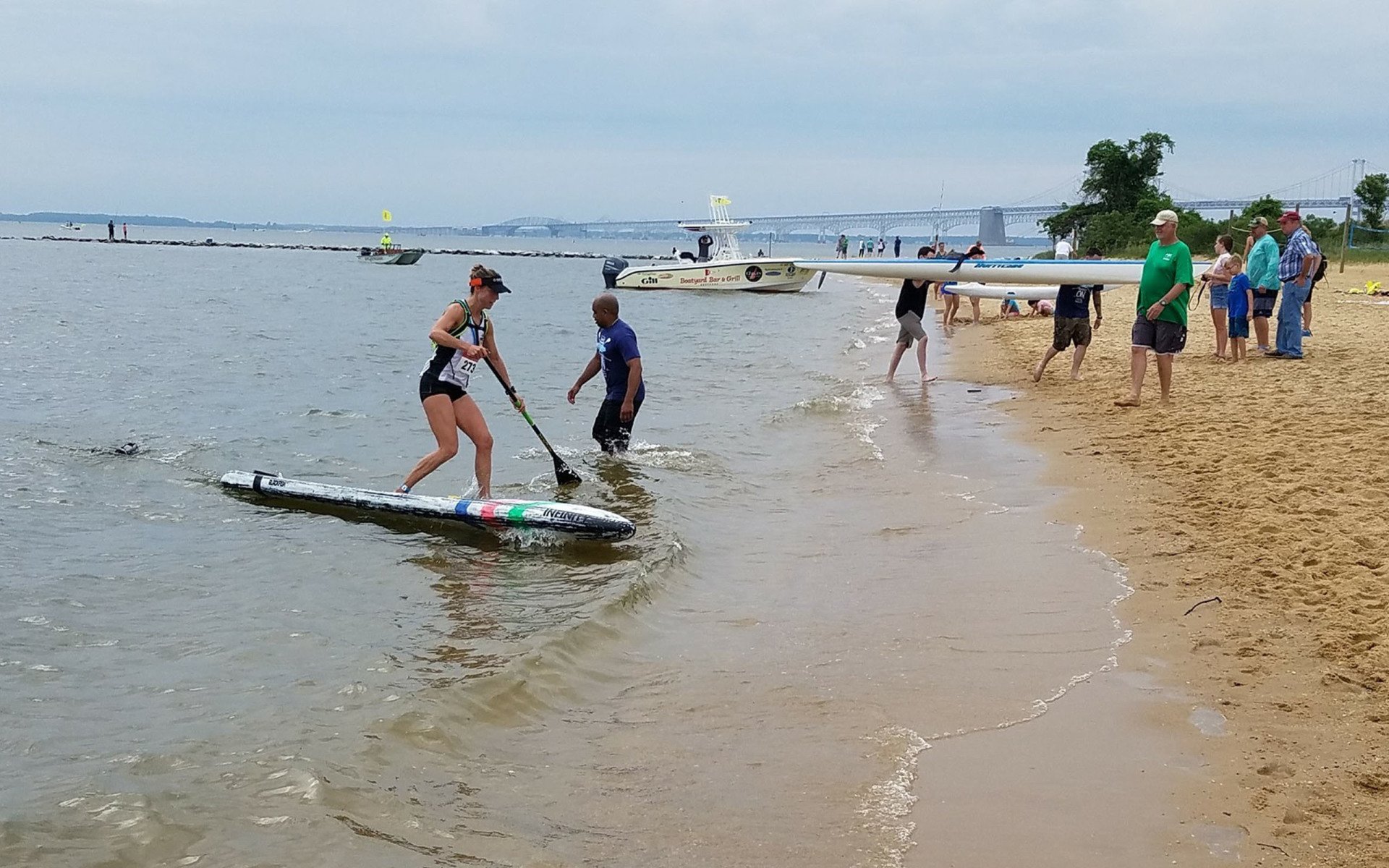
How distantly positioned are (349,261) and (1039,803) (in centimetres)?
8908

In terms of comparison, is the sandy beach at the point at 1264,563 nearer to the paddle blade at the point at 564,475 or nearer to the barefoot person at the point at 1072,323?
the barefoot person at the point at 1072,323

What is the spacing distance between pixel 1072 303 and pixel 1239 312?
1.98m


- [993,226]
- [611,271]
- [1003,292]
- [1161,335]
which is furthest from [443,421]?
[993,226]

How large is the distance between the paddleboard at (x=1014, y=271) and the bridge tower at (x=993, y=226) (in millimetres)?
91307

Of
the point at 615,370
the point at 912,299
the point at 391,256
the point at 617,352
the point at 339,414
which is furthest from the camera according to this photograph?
the point at 391,256

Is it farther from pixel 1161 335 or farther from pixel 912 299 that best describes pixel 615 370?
pixel 912 299

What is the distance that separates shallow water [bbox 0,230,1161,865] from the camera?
3.97 metres

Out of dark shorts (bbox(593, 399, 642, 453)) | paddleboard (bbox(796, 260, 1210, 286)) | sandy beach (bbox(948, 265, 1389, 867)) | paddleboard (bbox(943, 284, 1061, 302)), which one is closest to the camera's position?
sandy beach (bbox(948, 265, 1389, 867))

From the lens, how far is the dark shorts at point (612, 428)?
1023 cm

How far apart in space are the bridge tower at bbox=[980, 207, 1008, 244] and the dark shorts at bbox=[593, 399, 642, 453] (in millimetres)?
101660

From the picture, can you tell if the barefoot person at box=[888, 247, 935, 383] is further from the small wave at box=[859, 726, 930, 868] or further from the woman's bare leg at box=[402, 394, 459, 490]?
the small wave at box=[859, 726, 930, 868]

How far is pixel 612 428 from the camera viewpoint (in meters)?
10.4

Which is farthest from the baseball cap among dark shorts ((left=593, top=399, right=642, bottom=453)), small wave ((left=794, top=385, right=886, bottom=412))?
small wave ((left=794, top=385, right=886, bottom=412))

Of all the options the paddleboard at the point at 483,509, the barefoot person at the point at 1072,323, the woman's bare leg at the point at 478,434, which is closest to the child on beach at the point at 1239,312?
the barefoot person at the point at 1072,323
